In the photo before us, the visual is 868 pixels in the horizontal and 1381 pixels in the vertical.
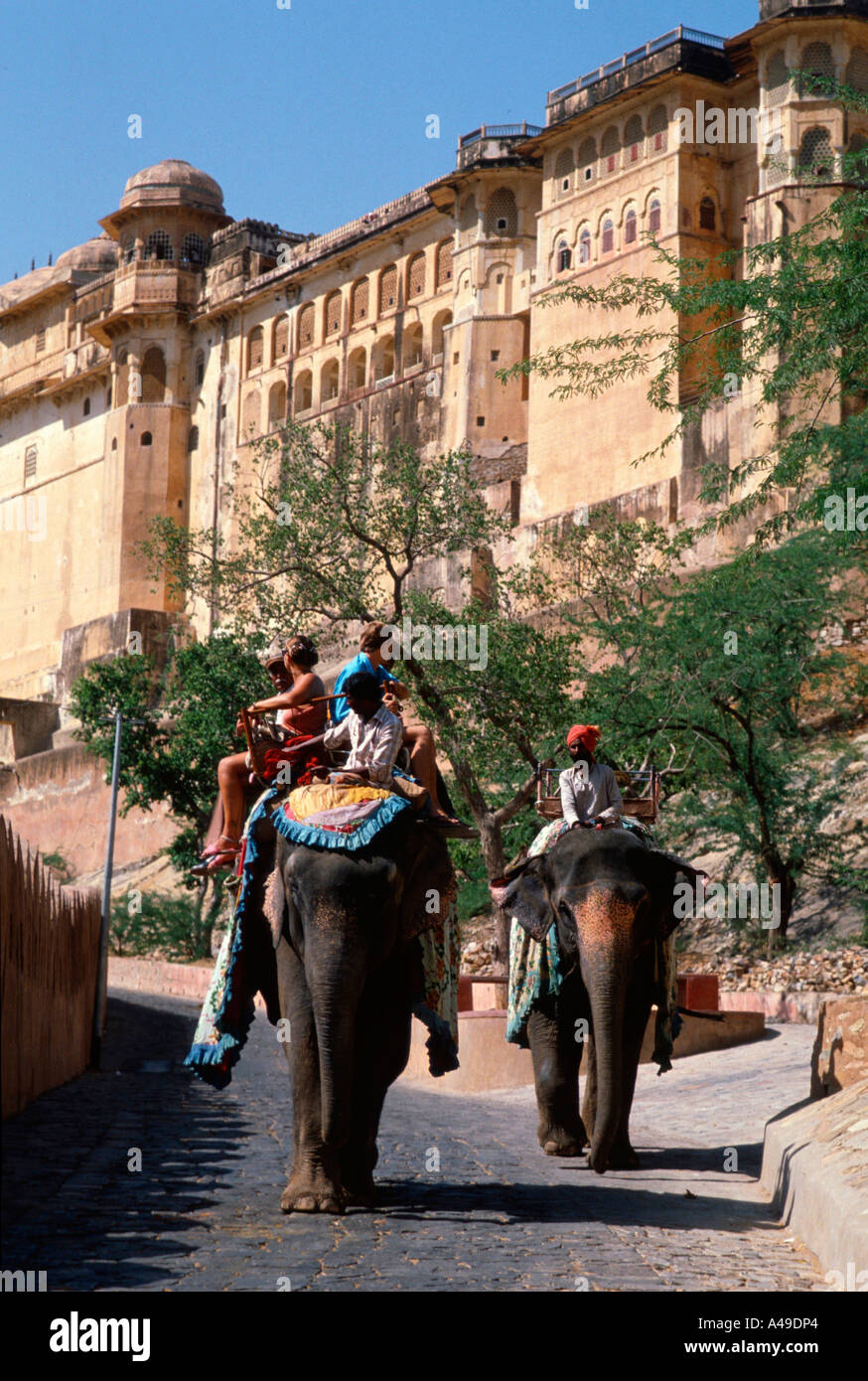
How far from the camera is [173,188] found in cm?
5844

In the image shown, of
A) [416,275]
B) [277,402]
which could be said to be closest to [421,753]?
[416,275]

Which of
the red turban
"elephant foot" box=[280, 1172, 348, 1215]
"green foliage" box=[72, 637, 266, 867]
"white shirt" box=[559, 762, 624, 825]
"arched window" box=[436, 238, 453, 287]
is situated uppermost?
"arched window" box=[436, 238, 453, 287]

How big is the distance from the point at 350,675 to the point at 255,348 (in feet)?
162

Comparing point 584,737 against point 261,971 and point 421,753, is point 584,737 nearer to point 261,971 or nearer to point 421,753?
point 421,753

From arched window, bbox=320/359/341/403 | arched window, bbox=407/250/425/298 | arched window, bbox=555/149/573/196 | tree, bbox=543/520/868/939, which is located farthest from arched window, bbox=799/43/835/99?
arched window, bbox=320/359/341/403

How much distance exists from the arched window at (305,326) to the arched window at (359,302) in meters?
1.92

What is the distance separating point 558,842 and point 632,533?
25684 millimetres

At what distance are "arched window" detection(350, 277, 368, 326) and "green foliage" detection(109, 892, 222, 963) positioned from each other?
19.1m

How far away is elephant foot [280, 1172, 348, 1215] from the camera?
6840mm

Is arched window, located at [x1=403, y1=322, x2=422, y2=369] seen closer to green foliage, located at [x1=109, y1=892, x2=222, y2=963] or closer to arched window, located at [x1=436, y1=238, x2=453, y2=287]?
arched window, located at [x1=436, y1=238, x2=453, y2=287]

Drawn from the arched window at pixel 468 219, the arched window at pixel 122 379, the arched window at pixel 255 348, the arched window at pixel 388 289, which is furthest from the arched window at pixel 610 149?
the arched window at pixel 122 379

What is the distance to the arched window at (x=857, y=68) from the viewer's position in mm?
36250

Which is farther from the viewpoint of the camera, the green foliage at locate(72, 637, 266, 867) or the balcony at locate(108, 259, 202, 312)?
the balcony at locate(108, 259, 202, 312)
